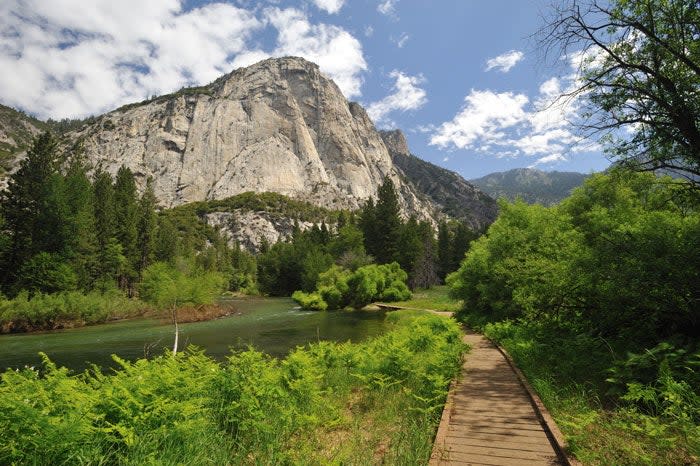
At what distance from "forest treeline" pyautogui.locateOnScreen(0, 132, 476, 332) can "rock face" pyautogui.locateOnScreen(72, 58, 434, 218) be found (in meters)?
75.4

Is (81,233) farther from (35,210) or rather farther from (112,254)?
(112,254)

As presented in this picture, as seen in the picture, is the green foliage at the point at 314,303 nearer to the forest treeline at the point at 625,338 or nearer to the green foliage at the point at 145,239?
the green foliage at the point at 145,239

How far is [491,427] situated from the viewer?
6.27 metres

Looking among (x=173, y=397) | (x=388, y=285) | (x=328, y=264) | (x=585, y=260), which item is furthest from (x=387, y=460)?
(x=328, y=264)

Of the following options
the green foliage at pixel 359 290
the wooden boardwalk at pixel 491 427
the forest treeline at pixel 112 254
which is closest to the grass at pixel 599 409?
the wooden boardwalk at pixel 491 427

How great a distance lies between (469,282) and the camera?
26.1 meters

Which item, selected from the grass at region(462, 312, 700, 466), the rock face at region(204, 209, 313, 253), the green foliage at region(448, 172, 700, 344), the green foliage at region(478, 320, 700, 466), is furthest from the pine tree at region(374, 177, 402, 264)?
the rock face at region(204, 209, 313, 253)

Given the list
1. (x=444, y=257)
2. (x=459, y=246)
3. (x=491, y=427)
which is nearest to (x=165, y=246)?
(x=444, y=257)

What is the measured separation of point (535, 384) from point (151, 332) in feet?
106

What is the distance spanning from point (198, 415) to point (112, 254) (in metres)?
59.4

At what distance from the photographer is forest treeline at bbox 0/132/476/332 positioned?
37125 mm

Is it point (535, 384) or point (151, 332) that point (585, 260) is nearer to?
point (535, 384)

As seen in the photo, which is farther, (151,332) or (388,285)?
(388,285)

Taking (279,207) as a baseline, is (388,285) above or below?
below
